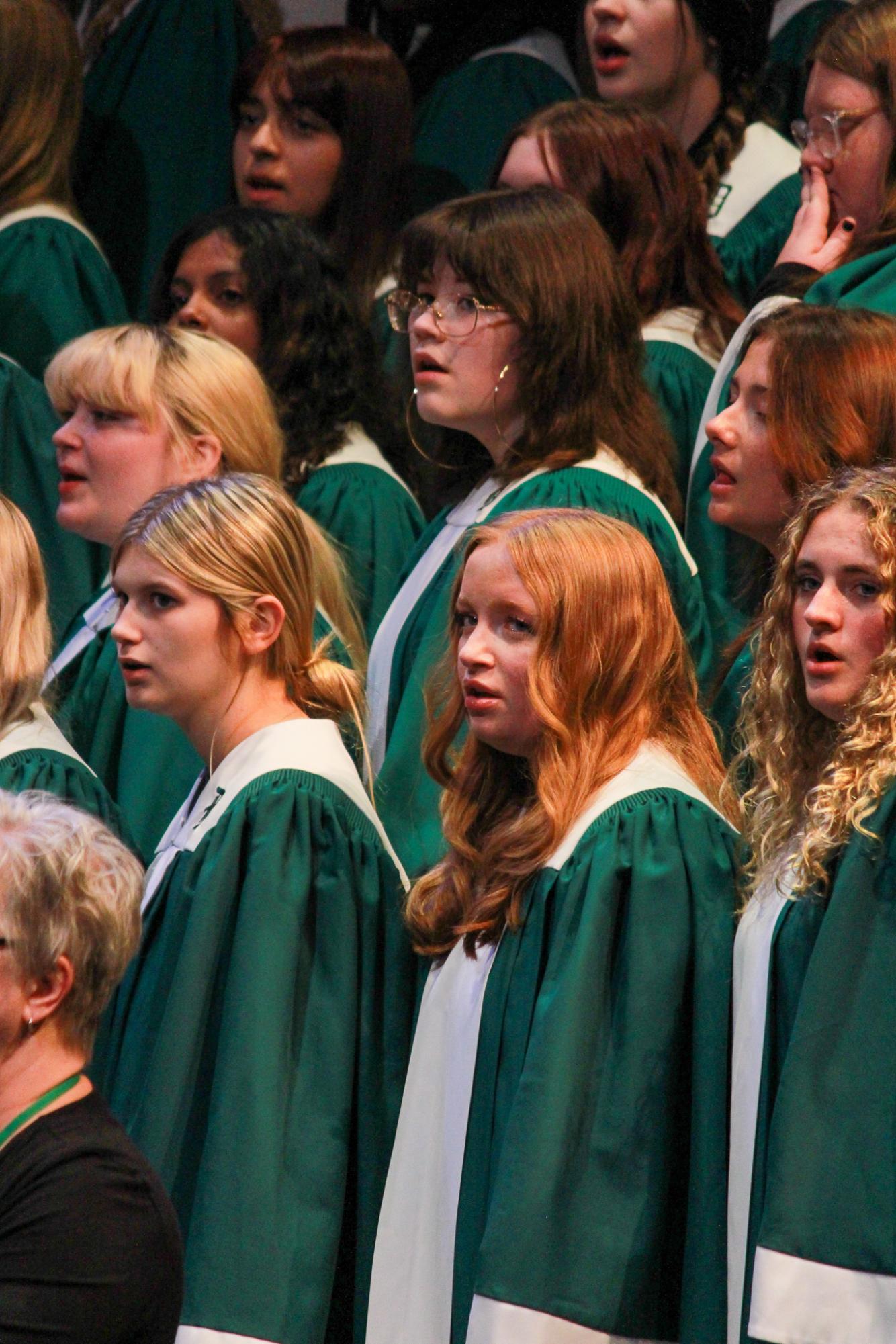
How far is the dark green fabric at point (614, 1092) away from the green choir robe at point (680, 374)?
1.41 meters

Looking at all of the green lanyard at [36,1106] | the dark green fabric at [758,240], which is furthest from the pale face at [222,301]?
the green lanyard at [36,1106]

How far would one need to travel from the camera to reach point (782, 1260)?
2.60 metres

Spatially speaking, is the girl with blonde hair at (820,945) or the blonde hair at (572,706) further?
the blonde hair at (572,706)

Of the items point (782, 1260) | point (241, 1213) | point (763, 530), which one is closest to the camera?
point (782, 1260)

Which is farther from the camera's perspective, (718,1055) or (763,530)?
(763,530)

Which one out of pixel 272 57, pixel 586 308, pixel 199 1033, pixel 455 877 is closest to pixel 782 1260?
pixel 455 877

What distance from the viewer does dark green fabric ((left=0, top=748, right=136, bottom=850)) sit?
358 cm

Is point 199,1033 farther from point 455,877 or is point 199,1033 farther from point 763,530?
point 763,530

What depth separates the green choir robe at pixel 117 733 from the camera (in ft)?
12.8

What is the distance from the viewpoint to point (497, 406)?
12.6 feet

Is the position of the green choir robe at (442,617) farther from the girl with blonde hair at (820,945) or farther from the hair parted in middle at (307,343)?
the hair parted in middle at (307,343)

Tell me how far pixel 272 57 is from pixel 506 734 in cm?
264

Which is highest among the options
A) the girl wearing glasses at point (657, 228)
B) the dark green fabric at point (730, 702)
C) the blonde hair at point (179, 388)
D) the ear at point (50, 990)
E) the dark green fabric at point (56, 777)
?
the girl wearing glasses at point (657, 228)

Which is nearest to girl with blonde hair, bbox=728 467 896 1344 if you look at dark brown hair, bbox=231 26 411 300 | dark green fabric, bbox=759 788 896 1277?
dark green fabric, bbox=759 788 896 1277
